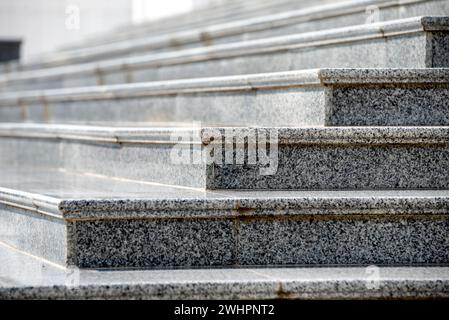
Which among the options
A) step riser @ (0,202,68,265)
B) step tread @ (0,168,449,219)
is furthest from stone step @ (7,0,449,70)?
step riser @ (0,202,68,265)

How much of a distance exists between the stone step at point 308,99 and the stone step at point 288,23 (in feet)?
2.06

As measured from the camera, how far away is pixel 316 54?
354cm

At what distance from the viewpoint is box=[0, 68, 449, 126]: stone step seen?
2.92 m

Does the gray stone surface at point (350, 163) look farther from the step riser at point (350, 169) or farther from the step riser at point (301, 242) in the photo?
the step riser at point (301, 242)

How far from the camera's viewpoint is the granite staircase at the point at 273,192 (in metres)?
2.34

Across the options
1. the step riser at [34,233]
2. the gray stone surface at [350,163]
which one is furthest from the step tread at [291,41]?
the step riser at [34,233]

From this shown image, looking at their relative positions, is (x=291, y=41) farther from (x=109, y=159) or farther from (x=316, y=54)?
(x=109, y=159)

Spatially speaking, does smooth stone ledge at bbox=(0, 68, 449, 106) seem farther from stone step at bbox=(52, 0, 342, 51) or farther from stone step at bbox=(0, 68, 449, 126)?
stone step at bbox=(52, 0, 342, 51)

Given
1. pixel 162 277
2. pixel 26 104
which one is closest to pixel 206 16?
pixel 26 104

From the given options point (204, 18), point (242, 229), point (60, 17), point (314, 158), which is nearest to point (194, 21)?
point (204, 18)

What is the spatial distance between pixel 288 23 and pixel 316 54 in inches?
31.0

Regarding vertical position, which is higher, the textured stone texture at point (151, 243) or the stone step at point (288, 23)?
the stone step at point (288, 23)
